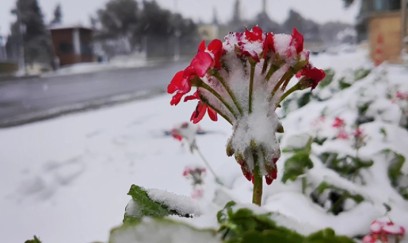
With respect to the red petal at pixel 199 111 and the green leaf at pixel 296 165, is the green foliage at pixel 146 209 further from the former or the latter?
the green leaf at pixel 296 165

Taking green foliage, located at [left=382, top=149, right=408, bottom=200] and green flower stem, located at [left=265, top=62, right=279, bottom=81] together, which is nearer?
green flower stem, located at [left=265, top=62, right=279, bottom=81]

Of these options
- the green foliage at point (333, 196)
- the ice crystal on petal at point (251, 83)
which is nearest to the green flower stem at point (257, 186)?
the ice crystal on petal at point (251, 83)

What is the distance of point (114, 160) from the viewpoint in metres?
3.40

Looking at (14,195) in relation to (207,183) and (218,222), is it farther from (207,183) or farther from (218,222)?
(218,222)

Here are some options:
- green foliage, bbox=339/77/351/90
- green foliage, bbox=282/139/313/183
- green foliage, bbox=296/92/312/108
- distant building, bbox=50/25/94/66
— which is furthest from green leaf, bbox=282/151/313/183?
distant building, bbox=50/25/94/66

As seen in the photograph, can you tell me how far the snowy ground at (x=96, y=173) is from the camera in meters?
1.96

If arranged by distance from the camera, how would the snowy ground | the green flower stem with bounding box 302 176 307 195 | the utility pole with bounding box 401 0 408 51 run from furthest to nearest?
the utility pole with bounding box 401 0 408 51, the snowy ground, the green flower stem with bounding box 302 176 307 195

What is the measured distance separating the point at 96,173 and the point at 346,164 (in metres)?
1.92

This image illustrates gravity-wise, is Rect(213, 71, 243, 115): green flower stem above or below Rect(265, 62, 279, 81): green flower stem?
below

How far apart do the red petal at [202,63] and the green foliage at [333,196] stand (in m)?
1.11

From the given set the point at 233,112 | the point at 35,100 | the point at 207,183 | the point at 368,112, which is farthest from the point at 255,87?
the point at 35,100

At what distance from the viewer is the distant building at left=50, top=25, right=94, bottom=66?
29.2 m

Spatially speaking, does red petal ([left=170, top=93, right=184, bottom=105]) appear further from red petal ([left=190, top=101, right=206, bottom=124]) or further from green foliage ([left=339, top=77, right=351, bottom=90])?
green foliage ([left=339, top=77, right=351, bottom=90])

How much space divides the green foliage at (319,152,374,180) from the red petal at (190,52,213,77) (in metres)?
1.47
